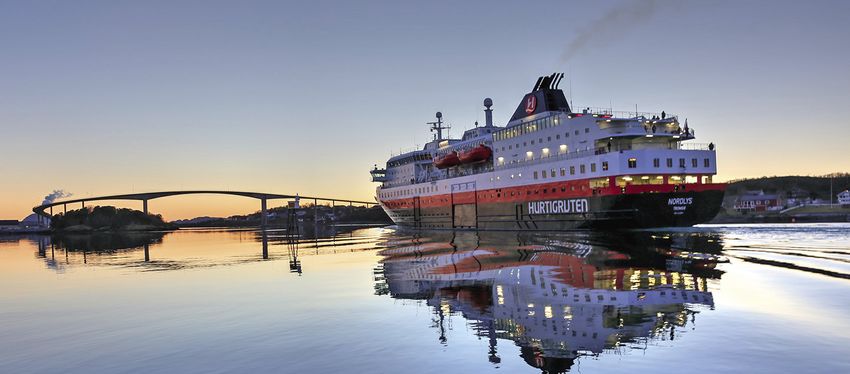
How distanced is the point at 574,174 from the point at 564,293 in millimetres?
33708

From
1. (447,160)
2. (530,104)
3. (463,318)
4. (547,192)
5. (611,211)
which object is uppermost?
(530,104)

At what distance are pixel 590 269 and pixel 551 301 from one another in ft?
24.7

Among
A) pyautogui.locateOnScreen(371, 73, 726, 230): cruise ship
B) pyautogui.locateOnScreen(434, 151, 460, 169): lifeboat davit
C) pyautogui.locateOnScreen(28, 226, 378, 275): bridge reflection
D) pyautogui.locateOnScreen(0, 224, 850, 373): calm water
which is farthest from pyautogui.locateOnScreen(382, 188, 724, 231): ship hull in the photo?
pyautogui.locateOnScreen(0, 224, 850, 373): calm water

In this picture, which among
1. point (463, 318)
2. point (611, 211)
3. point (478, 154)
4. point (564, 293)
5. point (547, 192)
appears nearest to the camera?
point (463, 318)

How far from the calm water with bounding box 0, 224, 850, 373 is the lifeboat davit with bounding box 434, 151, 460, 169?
1601 inches

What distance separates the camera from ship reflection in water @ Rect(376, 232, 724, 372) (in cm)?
1121

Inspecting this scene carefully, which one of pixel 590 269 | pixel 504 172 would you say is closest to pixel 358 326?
pixel 590 269

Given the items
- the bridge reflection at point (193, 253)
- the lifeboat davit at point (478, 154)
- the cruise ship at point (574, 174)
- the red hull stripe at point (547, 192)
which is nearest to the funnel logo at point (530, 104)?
the cruise ship at point (574, 174)

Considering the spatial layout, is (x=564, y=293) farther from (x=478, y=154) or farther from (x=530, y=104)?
(x=478, y=154)

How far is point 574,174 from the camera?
1927 inches

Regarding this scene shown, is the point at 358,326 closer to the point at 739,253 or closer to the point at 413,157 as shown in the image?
the point at 739,253

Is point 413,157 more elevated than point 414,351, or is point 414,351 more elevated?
point 413,157

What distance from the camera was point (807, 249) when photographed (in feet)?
94.3

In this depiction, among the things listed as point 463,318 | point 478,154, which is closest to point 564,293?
point 463,318
